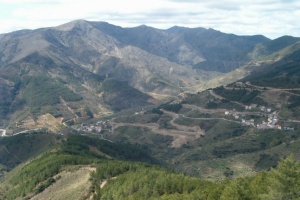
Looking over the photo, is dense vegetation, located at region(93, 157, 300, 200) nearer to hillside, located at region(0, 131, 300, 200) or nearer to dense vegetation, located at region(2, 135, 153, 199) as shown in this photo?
hillside, located at region(0, 131, 300, 200)

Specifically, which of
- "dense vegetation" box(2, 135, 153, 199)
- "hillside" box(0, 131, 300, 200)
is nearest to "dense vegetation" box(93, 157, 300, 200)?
"hillside" box(0, 131, 300, 200)

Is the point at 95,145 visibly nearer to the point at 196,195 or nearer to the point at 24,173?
the point at 24,173

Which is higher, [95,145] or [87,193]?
[87,193]

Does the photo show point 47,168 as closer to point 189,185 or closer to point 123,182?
point 123,182

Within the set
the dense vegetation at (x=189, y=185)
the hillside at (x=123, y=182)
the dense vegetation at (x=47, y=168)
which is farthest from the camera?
the dense vegetation at (x=47, y=168)

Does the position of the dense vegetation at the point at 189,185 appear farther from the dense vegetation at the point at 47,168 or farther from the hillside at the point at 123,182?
the dense vegetation at the point at 47,168

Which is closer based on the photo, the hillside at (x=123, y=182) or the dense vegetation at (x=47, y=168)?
the hillside at (x=123, y=182)

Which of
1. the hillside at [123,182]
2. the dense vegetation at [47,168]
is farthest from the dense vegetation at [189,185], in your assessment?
the dense vegetation at [47,168]

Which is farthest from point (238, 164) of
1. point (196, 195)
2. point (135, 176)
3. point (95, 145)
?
point (196, 195)

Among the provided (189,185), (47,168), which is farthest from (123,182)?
(47,168)

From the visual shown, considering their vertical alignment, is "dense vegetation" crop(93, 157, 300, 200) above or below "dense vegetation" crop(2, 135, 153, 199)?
above

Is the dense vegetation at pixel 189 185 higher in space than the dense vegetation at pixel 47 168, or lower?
higher
